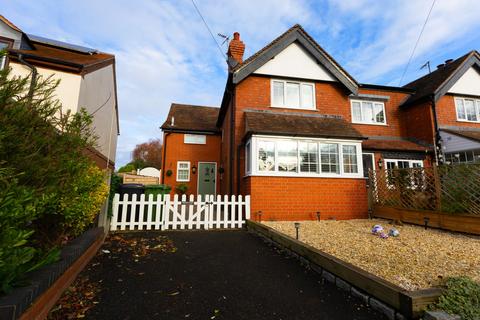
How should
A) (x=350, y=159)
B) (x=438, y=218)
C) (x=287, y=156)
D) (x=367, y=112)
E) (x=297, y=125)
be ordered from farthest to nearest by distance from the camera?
(x=367, y=112)
(x=297, y=125)
(x=350, y=159)
(x=287, y=156)
(x=438, y=218)

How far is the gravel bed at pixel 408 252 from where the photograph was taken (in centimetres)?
300

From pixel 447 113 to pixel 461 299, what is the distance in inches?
601

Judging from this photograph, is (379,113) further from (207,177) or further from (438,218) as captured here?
(207,177)

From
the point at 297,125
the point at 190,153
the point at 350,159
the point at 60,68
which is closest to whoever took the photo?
the point at 60,68

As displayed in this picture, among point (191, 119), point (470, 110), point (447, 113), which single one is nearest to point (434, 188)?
point (447, 113)

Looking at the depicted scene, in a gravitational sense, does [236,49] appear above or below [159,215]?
above

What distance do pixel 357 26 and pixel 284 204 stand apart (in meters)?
10.3

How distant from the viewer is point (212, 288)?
303 cm

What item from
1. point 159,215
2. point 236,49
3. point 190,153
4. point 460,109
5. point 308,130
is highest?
point 236,49

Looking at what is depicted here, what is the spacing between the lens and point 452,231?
19.1ft

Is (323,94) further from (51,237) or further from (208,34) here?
(51,237)

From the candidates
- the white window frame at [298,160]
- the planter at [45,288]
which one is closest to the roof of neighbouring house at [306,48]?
the white window frame at [298,160]

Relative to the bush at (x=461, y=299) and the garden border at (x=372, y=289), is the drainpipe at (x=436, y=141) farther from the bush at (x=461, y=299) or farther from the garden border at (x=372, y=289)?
the bush at (x=461, y=299)

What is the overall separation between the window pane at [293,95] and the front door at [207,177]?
7342mm
